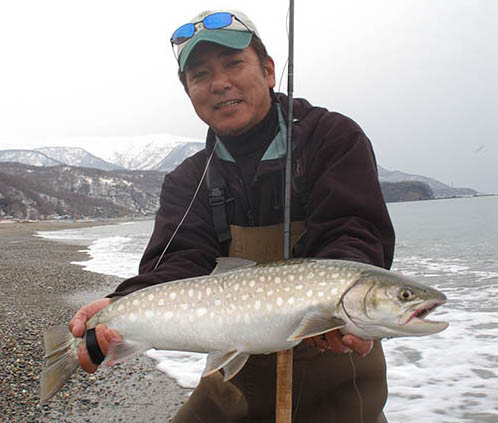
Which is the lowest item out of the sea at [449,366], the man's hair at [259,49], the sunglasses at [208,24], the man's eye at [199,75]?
the sea at [449,366]

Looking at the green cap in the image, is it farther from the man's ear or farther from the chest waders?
the chest waders

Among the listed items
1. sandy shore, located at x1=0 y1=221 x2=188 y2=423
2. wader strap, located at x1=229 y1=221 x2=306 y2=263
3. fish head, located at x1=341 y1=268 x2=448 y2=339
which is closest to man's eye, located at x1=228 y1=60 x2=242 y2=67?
wader strap, located at x1=229 y1=221 x2=306 y2=263

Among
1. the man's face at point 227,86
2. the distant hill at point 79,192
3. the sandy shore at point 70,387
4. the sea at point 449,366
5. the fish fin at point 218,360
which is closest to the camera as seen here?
the fish fin at point 218,360

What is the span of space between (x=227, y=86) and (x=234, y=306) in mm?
1588

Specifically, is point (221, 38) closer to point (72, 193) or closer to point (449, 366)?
point (449, 366)

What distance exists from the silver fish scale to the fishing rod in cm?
26

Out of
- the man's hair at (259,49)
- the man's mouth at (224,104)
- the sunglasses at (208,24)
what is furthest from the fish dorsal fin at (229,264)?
the sunglasses at (208,24)

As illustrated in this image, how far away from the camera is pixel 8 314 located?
9.48m

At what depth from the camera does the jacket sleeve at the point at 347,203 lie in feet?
9.70

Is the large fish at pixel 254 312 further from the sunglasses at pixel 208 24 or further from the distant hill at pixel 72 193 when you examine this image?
the distant hill at pixel 72 193

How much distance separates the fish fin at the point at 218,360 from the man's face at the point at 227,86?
1642 mm

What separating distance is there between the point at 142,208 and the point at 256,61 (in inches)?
5159

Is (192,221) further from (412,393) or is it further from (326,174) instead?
(412,393)

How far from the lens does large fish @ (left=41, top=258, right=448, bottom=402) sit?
7.96ft
